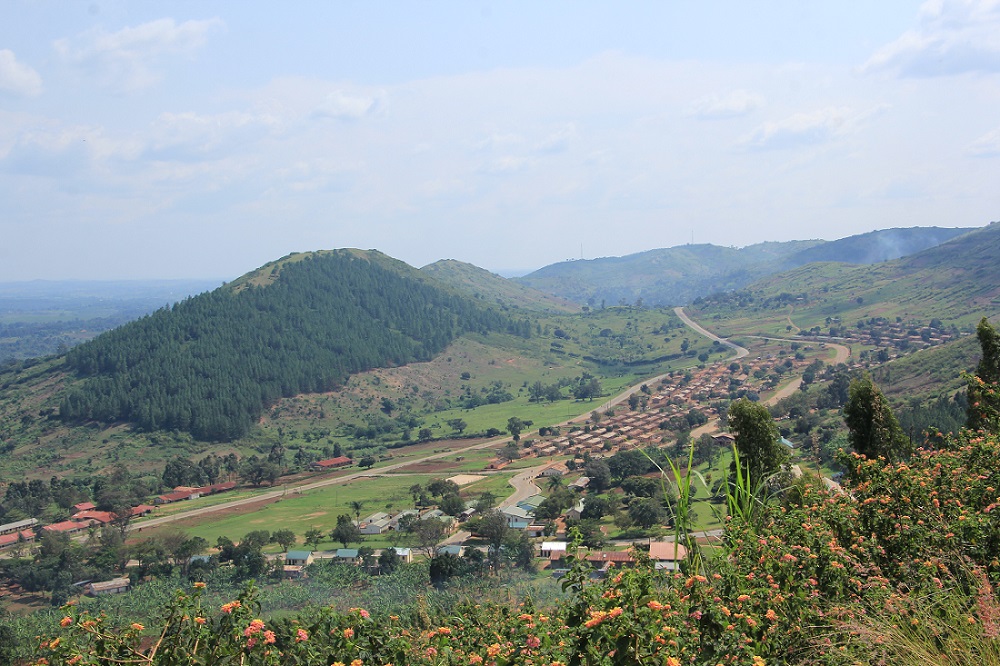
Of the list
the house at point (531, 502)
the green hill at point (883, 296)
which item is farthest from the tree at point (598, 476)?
the green hill at point (883, 296)

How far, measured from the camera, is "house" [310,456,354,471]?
75.9 m

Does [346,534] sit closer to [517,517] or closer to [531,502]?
[517,517]

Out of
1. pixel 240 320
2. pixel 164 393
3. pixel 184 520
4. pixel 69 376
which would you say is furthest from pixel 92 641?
pixel 240 320

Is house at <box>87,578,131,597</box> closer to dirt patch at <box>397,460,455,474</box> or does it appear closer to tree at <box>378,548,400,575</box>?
tree at <box>378,548,400,575</box>

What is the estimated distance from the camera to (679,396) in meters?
91.2

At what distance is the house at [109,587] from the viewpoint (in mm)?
40781

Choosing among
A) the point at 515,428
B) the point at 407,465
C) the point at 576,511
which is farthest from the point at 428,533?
the point at 515,428

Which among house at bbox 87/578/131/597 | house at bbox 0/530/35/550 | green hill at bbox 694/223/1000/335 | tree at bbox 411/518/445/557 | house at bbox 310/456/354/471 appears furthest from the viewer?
green hill at bbox 694/223/1000/335

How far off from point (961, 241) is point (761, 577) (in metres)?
208

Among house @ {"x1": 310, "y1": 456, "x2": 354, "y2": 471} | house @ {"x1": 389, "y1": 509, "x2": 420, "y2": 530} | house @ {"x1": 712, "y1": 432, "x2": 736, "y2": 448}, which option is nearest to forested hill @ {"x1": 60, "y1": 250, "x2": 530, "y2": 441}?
house @ {"x1": 310, "y1": 456, "x2": 354, "y2": 471}

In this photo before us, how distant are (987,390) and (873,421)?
4436mm

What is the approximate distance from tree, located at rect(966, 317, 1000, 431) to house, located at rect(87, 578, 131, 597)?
42.0 m

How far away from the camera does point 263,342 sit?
387 feet

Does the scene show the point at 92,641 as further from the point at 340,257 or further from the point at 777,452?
the point at 340,257
